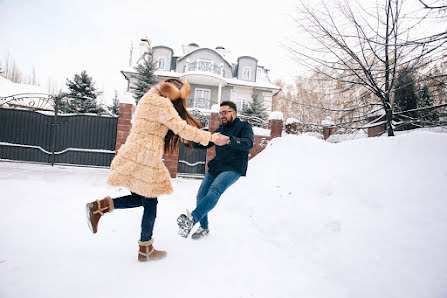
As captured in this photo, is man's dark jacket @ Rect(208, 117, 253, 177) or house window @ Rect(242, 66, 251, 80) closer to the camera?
man's dark jacket @ Rect(208, 117, 253, 177)

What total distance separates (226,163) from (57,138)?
719 centimetres

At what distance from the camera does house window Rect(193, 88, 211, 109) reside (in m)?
19.3

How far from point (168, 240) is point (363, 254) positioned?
2008 mm

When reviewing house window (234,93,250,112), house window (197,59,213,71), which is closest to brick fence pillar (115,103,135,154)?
house window (197,59,213,71)

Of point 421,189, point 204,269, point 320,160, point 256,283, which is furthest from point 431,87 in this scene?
point 204,269

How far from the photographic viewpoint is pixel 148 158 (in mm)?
1858

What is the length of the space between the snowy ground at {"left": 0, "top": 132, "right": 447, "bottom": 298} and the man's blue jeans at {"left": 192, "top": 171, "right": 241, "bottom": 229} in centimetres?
43

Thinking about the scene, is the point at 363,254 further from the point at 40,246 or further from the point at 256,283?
the point at 40,246

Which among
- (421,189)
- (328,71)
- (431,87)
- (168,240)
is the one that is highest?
(328,71)

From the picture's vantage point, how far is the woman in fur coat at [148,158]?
186cm

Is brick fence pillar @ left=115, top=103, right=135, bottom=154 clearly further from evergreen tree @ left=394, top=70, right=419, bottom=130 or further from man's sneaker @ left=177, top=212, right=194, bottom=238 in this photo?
evergreen tree @ left=394, top=70, right=419, bottom=130

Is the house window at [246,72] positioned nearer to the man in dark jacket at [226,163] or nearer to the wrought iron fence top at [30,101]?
the wrought iron fence top at [30,101]

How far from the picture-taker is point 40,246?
2.11 meters

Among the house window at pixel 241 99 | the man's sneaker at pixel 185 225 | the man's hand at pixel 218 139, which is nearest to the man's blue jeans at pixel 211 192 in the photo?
the man's sneaker at pixel 185 225
